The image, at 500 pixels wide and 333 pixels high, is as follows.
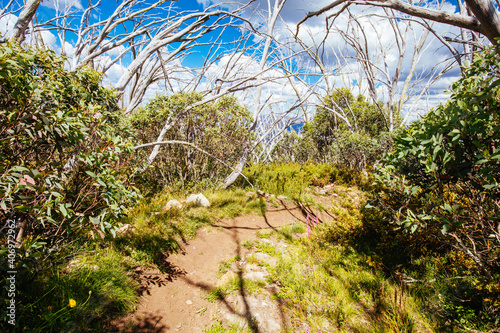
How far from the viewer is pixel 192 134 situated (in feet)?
20.6

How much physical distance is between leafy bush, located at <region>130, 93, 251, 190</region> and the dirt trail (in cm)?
234

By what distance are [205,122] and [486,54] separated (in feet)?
17.9

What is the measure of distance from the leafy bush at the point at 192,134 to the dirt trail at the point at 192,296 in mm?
2336

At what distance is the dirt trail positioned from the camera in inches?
98.9

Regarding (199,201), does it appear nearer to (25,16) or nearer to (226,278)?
(226,278)

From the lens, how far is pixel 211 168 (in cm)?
675

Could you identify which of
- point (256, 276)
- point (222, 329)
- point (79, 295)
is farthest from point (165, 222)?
point (222, 329)

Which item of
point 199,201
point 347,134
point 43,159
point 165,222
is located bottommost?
point 165,222

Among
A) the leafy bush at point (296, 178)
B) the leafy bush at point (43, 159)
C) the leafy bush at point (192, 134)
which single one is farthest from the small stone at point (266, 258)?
the leafy bush at point (296, 178)

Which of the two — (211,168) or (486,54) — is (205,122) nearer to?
(211,168)

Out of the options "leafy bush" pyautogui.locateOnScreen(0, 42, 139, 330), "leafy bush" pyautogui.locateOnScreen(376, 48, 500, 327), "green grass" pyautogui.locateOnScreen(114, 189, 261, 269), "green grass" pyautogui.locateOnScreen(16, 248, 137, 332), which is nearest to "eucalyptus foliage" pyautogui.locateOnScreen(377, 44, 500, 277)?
"leafy bush" pyautogui.locateOnScreen(376, 48, 500, 327)

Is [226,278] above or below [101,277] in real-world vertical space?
below

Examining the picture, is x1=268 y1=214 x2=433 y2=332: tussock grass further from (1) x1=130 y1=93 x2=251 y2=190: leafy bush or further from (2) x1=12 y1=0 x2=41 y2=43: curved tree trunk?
(2) x1=12 y1=0 x2=41 y2=43: curved tree trunk

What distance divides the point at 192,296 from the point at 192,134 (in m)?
4.41
